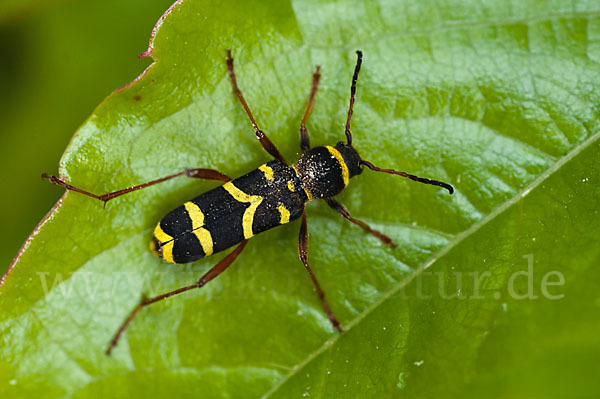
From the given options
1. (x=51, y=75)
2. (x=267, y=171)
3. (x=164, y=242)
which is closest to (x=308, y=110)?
(x=267, y=171)

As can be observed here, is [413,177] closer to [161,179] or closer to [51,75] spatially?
[161,179]

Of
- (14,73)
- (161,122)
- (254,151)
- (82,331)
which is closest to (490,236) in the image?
(254,151)

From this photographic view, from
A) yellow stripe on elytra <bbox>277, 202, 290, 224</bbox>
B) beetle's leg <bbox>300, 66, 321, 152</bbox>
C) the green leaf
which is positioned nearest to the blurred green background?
the green leaf

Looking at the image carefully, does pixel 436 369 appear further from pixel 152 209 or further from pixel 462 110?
pixel 152 209

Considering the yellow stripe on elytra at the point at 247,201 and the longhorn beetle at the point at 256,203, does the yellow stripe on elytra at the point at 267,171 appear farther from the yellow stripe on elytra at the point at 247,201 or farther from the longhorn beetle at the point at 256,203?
the yellow stripe on elytra at the point at 247,201

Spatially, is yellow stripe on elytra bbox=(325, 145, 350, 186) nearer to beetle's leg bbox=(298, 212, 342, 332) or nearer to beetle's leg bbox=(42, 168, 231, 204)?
beetle's leg bbox=(298, 212, 342, 332)

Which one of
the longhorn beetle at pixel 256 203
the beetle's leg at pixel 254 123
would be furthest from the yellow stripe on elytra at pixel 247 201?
the beetle's leg at pixel 254 123
